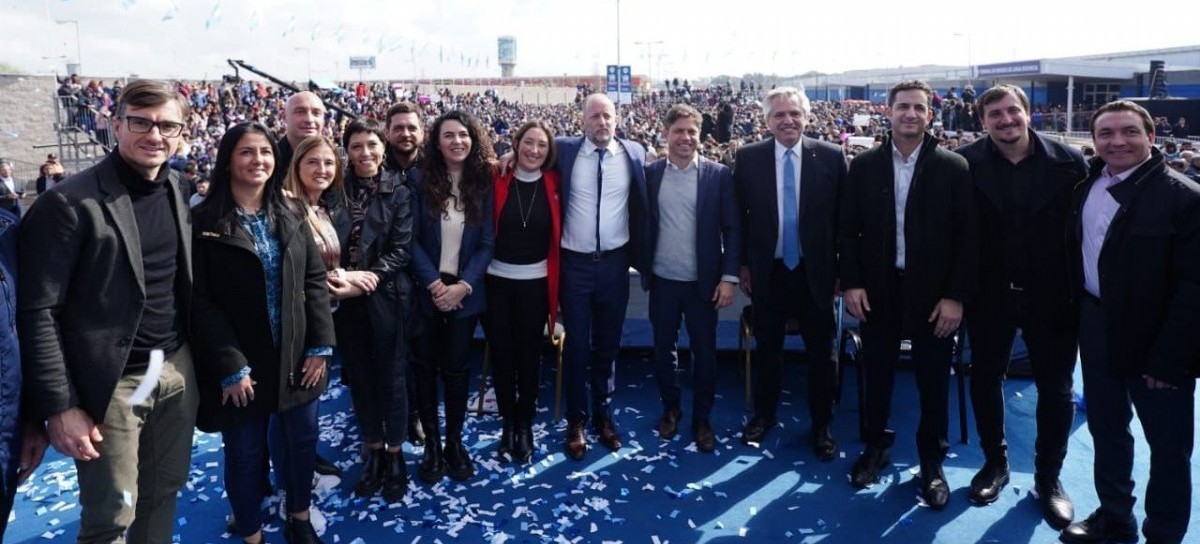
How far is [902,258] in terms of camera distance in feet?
11.4

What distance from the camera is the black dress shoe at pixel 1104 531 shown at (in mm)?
3100

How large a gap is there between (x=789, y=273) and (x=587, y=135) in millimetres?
1315

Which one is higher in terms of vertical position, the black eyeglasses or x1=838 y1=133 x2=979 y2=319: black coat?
the black eyeglasses

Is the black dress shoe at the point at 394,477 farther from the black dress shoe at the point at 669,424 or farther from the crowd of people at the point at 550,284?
the black dress shoe at the point at 669,424

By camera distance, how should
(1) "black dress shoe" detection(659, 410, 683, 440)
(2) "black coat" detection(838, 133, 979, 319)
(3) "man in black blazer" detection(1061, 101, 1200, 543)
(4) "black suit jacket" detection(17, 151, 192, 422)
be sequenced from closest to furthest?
1. (4) "black suit jacket" detection(17, 151, 192, 422)
2. (3) "man in black blazer" detection(1061, 101, 1200, 543)
3. (2) "black coat" detection(838, 133, 979, 319)
4. (1) "black dress shoe" detection(659, 410, 683, 440)

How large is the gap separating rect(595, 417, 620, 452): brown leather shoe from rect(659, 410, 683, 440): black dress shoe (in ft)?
0.87

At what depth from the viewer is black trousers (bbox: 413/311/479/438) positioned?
371cm

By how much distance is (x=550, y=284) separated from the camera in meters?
3.88

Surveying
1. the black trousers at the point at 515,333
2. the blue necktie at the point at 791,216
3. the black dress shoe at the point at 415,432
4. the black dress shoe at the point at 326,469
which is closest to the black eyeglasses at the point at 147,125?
the black trousers at the point at 515,333

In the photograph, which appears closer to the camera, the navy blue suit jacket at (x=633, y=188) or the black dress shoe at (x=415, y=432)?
the navy blue suit jacket at (x=633, y=188)

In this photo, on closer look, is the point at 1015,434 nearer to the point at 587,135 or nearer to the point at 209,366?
the point at 587,135

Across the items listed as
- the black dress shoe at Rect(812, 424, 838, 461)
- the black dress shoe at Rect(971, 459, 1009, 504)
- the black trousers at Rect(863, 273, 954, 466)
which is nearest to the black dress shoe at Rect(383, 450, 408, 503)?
the black dress shoe at Rect(812, 424, 838, 461)

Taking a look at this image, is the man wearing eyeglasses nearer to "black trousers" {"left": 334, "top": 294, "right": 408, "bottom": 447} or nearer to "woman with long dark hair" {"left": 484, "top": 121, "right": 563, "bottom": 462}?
"black trousers" {"left": 334, "top": 294, "right": 408, "bottom": 447}

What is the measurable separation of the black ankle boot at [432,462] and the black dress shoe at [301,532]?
0.72m
